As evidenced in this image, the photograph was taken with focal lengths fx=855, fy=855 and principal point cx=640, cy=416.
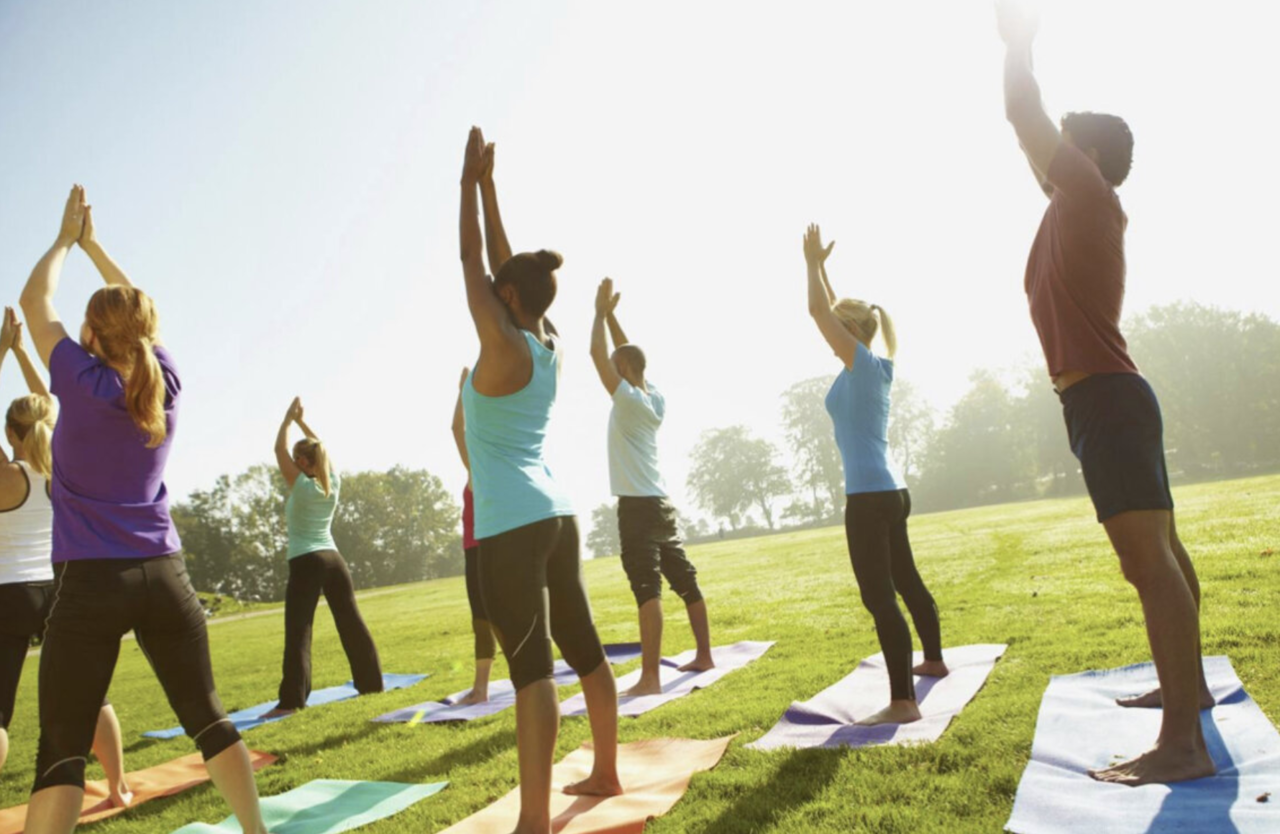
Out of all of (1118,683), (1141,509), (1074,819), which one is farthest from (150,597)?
(1118,683)

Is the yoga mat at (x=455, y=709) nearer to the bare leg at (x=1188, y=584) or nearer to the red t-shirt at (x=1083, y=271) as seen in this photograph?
the bare leg at (x=1188, y=584)

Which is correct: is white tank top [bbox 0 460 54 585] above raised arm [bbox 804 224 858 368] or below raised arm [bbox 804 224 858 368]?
below

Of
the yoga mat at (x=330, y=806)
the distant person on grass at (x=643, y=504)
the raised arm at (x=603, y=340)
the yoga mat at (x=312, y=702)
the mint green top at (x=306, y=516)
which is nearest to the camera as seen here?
the yoga mat at (x=330, y=806)

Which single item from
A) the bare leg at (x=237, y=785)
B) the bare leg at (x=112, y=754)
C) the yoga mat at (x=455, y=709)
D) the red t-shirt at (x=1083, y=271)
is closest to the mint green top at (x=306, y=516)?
the yoga mat at (x=455, y=709)

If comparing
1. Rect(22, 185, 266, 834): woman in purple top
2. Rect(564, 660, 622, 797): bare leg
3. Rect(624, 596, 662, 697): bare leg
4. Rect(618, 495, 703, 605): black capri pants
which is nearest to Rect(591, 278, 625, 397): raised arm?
Rect(618, 495, 703, 605): black capri pants

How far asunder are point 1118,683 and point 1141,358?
6860 cm

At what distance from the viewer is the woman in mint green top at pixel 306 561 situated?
8.30 meters

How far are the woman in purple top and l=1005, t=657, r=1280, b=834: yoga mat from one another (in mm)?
3476

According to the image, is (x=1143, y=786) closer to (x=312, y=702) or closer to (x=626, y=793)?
(x=626, y=793)

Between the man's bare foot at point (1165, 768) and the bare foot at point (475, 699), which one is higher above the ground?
the man's bare foot at point (1165, 768)

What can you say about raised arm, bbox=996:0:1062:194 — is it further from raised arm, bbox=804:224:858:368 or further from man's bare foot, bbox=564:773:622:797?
man's bare foot, bbox=564:773:622:797

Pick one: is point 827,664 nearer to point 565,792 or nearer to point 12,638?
point 565,792

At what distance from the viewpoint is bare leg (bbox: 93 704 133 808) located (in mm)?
5387

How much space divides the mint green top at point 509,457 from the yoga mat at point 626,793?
1.43 m
